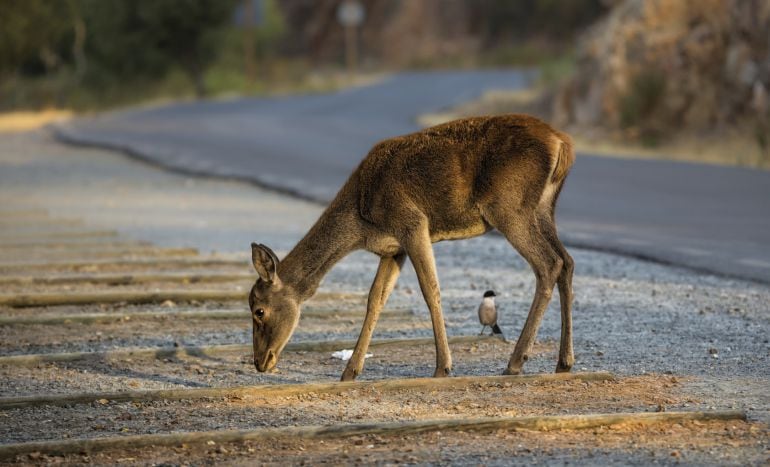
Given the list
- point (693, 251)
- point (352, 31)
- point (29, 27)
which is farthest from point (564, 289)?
point (352, 31)

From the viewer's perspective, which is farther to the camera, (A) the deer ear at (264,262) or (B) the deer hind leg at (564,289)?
(B) the deer hind leg at (564,289)

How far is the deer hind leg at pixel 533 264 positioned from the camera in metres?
8.70

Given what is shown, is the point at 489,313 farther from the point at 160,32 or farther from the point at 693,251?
the point at 160,32

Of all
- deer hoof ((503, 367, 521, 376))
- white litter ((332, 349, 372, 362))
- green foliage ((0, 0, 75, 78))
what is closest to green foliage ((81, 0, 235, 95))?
green foliage ((0, 0, 75, 78))

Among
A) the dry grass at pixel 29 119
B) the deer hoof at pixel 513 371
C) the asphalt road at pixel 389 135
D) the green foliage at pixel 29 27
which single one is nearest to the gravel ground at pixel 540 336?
the deer hoof at pixel 513 371

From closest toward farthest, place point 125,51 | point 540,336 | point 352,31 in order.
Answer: point 540,336, point 125,51, point 352,31

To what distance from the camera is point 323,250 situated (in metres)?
8.96

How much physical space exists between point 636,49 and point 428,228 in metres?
23.7

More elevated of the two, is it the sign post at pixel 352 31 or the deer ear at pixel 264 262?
the sign post at pixel 352 31

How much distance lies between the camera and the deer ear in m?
8.66

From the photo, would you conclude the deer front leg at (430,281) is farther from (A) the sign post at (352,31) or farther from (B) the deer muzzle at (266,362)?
(A) the sign post at (352,31)

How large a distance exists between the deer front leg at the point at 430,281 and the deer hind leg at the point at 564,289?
71 cm

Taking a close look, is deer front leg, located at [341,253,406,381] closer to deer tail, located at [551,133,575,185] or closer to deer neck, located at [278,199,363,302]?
deer neck, located at [278,199,363,302]

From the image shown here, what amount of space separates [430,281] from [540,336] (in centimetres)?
215
